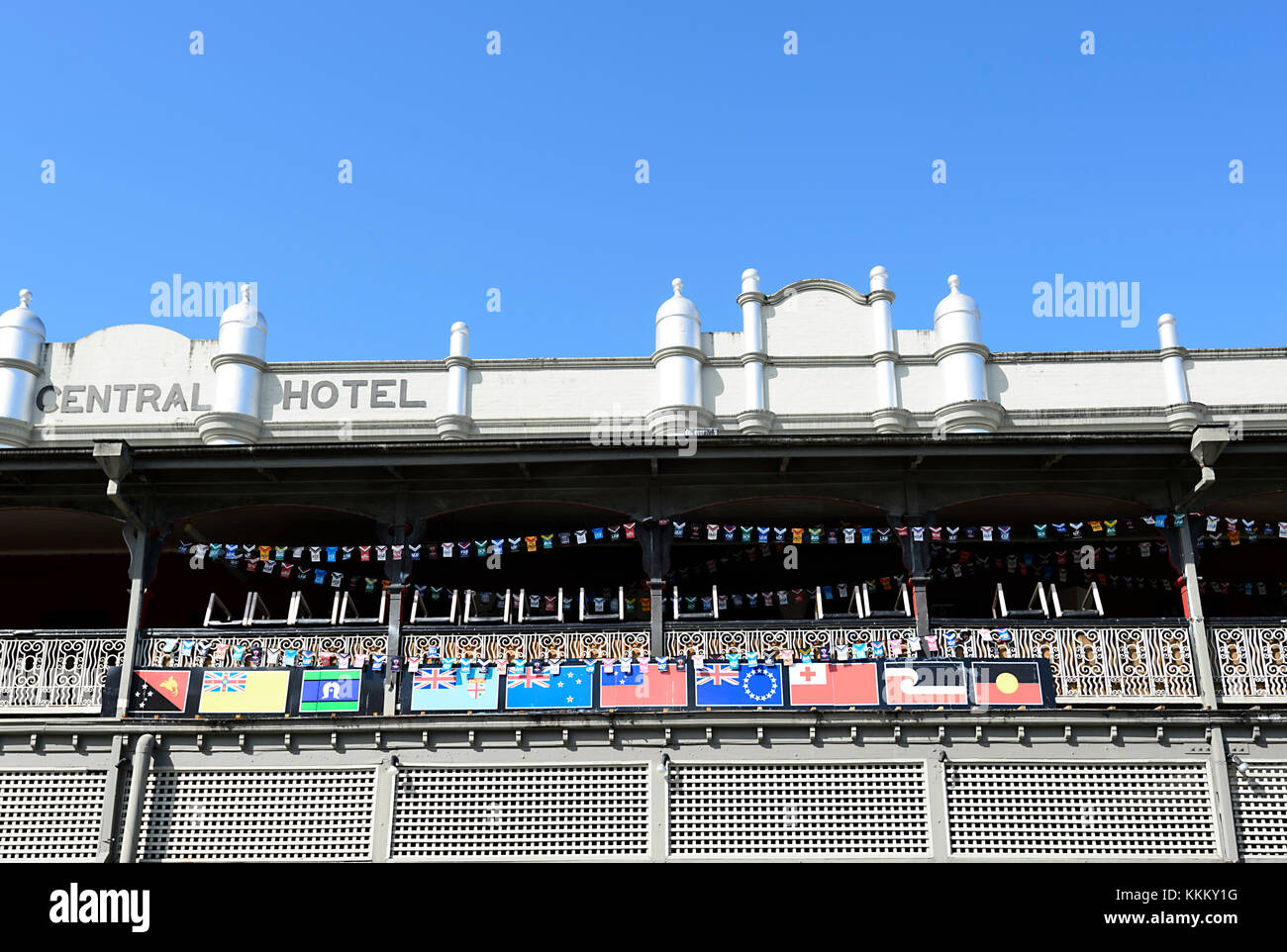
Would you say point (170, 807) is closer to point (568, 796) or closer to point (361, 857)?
point (361, 857)

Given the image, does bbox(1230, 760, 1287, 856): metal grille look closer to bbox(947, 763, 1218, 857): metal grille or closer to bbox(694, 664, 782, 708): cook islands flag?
Answer: bbox(947, 763, 1218, 857): metal grille

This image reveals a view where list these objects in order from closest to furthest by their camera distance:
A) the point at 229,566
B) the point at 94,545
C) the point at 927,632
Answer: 1. the point at 927,632
2. the point at 229,566
3. the point at 94,545

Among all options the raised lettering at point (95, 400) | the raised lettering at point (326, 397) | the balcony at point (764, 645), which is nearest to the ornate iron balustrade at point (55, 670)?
the balcony at point (764, 645)

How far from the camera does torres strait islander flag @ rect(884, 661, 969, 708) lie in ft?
40.2

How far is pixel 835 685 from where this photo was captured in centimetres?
1233

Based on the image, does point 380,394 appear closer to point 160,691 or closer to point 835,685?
point 160,691

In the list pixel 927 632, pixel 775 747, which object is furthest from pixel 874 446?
pixel 775 747

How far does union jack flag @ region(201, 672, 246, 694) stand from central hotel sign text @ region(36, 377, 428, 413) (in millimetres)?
7573

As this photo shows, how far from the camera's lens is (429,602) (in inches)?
651

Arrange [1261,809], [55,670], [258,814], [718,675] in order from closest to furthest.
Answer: [1261,809], [258,814], [718,675], [55,670]

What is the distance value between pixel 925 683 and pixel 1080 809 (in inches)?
74.4

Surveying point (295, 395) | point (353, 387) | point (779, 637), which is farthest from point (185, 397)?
point (779, 637)
